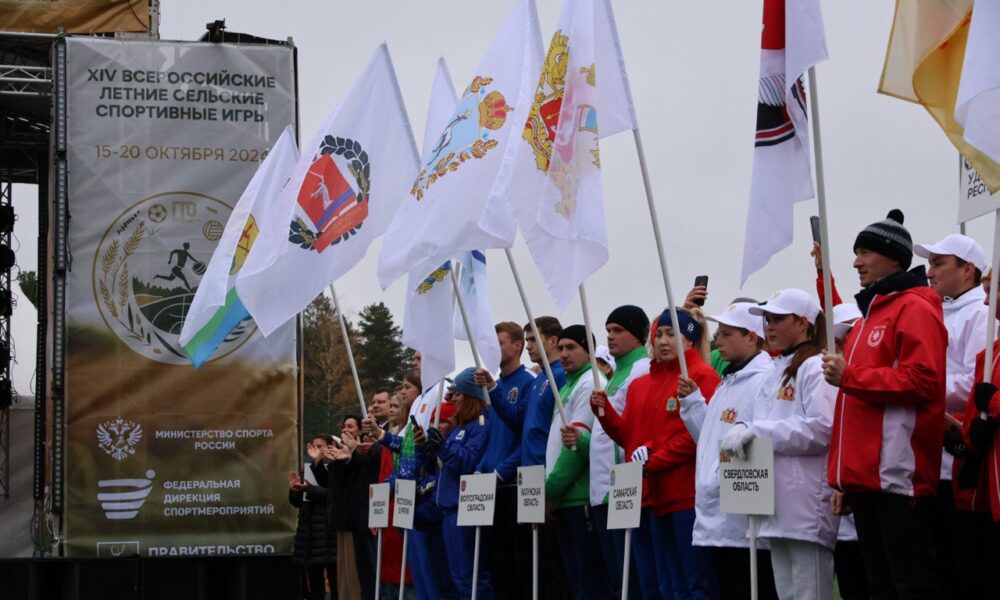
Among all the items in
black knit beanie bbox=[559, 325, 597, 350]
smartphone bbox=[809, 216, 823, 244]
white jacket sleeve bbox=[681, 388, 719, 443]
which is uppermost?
smartphone bbox=[809, 216, 823, 244]

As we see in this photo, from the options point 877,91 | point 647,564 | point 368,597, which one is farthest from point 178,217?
point 877,91

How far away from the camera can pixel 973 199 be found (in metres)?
6.97

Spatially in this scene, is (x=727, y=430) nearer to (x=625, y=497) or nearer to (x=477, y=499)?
(x=625, y=497)

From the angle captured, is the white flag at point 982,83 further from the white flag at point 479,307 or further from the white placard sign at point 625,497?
the white flag at point 479,307

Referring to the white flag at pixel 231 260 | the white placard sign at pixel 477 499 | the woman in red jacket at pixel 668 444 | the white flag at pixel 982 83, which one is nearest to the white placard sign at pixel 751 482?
the woman in red jacket at pixel 668 444

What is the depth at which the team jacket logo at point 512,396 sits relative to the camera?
914cm

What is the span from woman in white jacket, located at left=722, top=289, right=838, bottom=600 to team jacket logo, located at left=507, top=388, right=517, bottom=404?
2.90 metres

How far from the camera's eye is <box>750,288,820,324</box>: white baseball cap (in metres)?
6.39

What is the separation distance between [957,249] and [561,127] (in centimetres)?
206

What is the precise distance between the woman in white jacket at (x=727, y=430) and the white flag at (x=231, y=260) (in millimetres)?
4544

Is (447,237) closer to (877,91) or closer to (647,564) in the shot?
A: (647,564)

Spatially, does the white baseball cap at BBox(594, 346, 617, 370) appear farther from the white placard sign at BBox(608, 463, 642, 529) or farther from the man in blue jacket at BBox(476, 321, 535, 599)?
the white placard sign at BBox(608, 463, 642, 529)

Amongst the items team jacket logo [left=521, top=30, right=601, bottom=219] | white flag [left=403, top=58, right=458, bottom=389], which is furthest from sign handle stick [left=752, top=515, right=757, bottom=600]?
white flag [left=403, top=58, right=458, bottom=389]

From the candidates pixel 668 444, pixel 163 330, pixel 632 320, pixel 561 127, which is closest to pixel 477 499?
pixel 632 320
